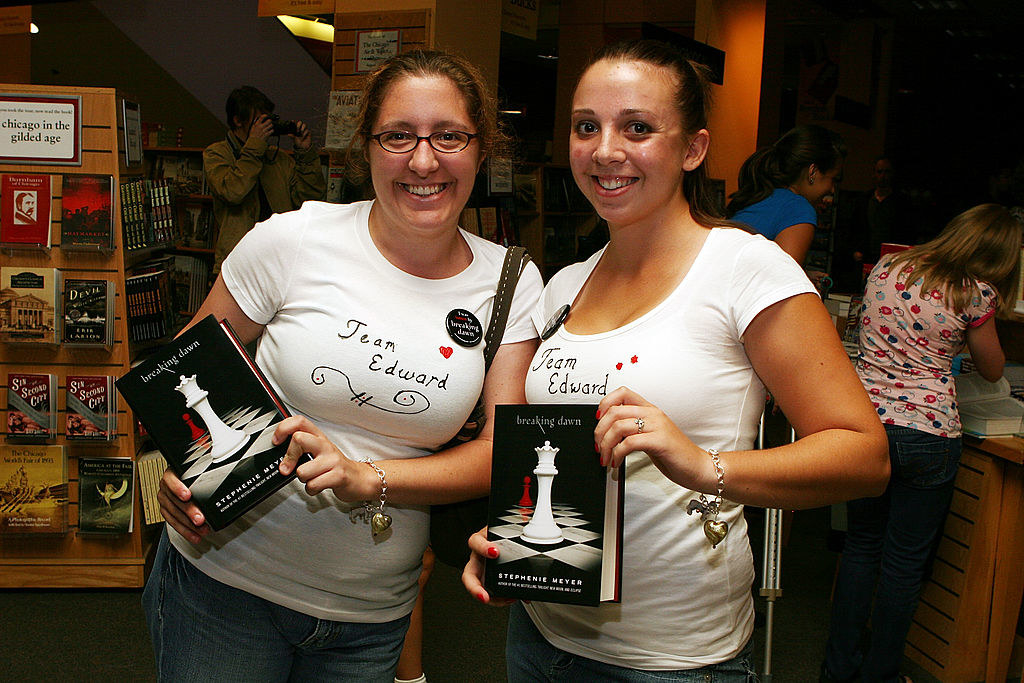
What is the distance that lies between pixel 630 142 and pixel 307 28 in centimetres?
821

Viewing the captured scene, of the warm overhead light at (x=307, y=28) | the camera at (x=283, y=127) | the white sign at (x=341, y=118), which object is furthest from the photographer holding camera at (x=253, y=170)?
the warm overhead light at (x=307, y=28)

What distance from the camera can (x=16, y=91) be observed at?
10.5 ft

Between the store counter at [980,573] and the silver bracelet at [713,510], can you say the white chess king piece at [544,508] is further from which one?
the store counter at [980,573]

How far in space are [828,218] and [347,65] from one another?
4622 mm

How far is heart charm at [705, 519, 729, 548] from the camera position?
1224 millimetres

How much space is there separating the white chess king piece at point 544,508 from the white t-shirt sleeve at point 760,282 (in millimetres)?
347

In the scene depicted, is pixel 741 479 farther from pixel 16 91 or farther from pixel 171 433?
pixel 16 91

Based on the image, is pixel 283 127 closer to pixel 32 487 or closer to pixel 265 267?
pixel 32 487

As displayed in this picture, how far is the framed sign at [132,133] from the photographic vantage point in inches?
132

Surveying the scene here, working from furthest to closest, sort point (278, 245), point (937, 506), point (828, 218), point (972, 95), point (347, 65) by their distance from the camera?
point (972, 95)
point (828, 218)
point (347, 65)
point (937, 506)
point (278, 245)

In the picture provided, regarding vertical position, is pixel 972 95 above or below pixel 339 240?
above

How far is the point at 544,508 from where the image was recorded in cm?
125

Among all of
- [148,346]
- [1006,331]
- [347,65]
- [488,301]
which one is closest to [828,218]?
[1006,331]

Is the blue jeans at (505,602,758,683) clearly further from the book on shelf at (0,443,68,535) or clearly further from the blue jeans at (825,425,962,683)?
the book on shelf at (0,443,68,535)
